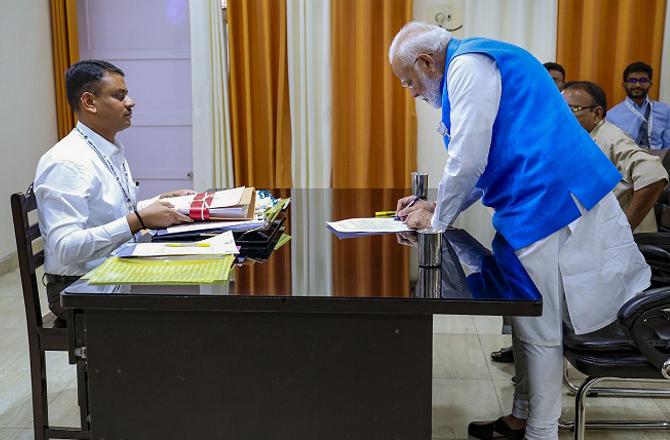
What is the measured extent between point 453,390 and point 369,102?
7.96 feet

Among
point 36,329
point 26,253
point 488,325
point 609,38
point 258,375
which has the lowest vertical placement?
point 488,325

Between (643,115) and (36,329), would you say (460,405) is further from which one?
(643,115)

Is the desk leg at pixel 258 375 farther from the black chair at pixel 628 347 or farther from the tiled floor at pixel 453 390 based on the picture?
the tiled floor at pixel 453 390

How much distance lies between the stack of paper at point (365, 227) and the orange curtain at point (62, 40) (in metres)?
3.42

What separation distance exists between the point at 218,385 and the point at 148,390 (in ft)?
0.48

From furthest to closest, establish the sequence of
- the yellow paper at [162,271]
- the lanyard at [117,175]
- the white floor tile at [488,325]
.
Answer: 1. the white floor tile at [488,325]
2. the lanyard at [117,175]
3. the yellow paper at [162,271]

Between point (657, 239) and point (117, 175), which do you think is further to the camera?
point (117, 175)

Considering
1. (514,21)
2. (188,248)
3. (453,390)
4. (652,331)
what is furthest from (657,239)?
(514,21)

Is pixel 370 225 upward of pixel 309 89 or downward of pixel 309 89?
downward

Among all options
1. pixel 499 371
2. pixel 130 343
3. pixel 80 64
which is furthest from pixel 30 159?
pixel 130 343

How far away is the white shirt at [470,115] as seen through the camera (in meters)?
1.79

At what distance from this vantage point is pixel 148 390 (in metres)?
1.48

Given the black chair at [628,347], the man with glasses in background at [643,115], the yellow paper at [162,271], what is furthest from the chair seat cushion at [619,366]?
the man with glasses in background at [643,115]

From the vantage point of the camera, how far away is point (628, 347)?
179 centimetres
